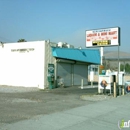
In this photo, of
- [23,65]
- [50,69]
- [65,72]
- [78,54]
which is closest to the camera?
[50,69]

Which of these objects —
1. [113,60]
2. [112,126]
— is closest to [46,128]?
[112,126]

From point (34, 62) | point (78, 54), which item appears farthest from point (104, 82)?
point (78, 54)

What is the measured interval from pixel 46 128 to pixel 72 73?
2375cm

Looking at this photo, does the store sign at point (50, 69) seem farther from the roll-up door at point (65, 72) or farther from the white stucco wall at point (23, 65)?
the roll-up door at point (65, 72)

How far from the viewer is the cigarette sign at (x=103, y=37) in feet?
77.3

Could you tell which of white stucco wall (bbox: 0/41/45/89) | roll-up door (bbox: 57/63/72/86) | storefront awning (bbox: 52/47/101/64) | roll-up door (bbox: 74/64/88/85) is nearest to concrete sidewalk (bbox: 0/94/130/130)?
white stucco wall (bbox: 0/41/45/89)

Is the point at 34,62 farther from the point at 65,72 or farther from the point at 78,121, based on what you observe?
the point at 78,121

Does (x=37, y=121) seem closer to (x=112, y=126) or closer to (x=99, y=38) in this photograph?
(x=112, y=126)

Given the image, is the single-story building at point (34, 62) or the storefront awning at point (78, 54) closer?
the single-story building at point (34, 62)

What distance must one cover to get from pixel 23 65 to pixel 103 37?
897cm

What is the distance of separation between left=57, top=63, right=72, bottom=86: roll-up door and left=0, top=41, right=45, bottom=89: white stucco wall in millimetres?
3146

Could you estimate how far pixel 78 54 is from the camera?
1270 inches

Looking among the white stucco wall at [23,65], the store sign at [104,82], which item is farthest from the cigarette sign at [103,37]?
the white stucco wall at [23,65]

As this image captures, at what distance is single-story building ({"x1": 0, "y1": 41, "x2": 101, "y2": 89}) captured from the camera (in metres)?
26.8
